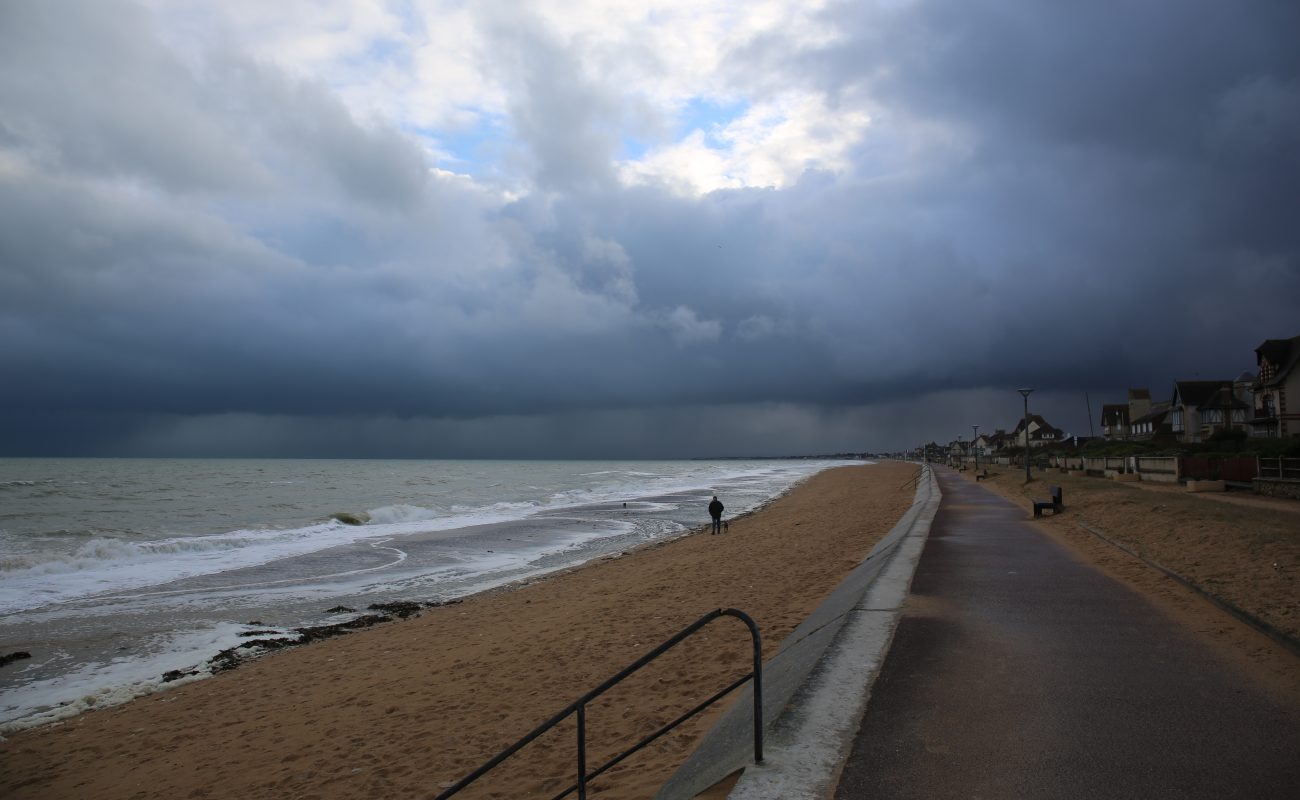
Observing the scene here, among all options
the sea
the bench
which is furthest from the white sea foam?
the bench

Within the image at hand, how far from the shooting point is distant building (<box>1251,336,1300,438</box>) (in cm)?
3778

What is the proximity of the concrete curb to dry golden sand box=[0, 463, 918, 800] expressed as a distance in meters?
0.58

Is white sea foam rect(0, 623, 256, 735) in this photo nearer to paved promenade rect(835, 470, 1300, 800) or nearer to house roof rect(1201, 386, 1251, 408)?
paved promenade rect(835, 470, 1300, 800)

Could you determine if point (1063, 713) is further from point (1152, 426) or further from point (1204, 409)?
point (1152, 426)

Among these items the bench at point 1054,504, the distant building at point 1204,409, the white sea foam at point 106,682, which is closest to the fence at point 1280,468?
the bench at point 1054,504

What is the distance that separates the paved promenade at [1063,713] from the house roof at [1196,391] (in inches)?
2366

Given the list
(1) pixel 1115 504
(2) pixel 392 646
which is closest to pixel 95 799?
(2) pixel 392 646

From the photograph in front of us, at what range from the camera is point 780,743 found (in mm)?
4094

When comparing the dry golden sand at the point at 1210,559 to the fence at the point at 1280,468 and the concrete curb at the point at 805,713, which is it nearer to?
the concrete curb at the point at 805,713

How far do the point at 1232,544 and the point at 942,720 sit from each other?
8976mm

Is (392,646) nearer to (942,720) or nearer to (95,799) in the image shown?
(95,799)

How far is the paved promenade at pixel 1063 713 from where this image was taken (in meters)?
3.64

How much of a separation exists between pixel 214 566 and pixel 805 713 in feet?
66.3

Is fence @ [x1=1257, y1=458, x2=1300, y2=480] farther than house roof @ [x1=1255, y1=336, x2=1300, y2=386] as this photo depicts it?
No
